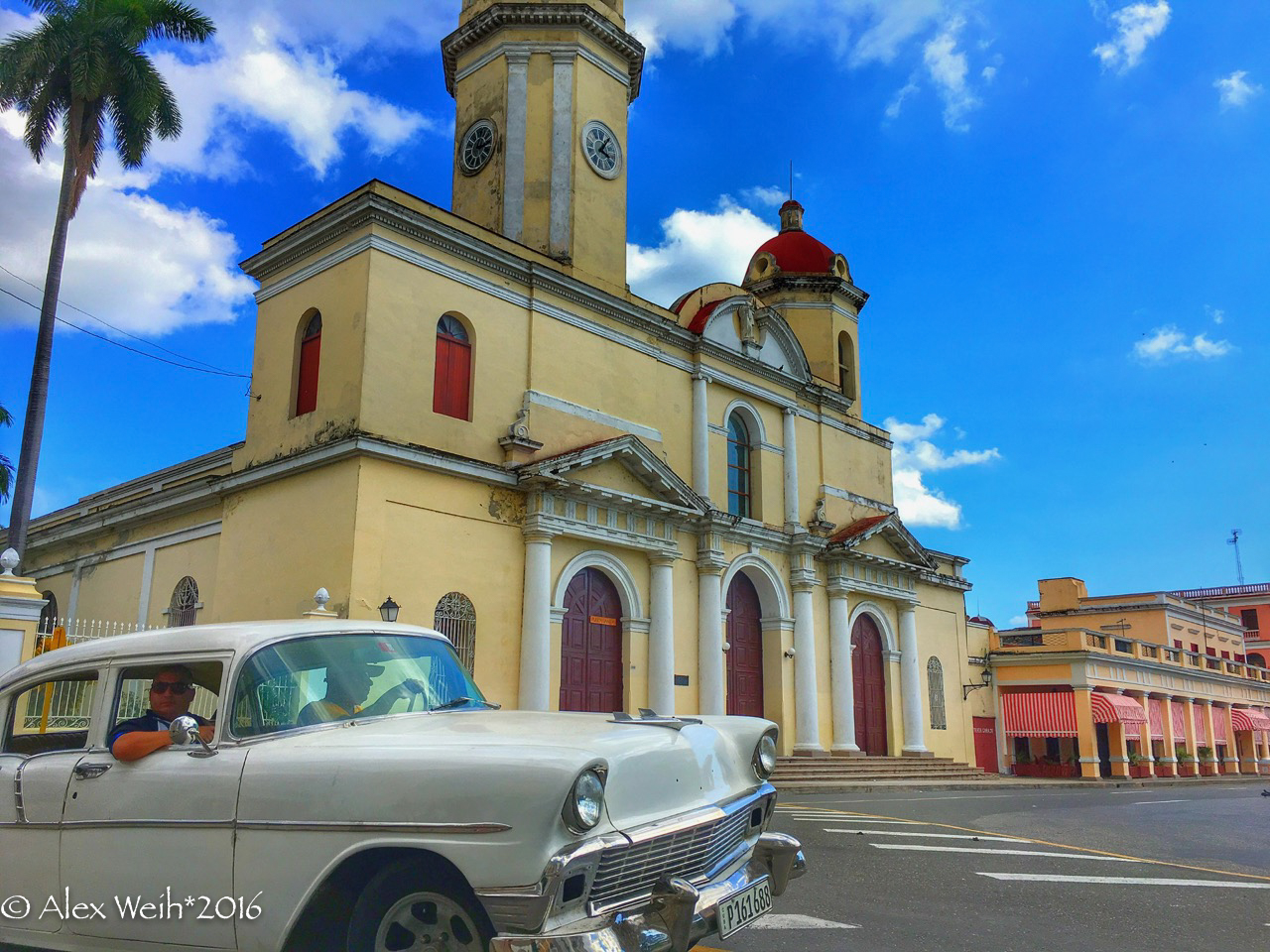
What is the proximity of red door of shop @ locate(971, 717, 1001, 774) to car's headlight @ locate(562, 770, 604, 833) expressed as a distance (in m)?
27.5

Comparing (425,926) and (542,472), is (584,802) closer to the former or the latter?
(425,926)

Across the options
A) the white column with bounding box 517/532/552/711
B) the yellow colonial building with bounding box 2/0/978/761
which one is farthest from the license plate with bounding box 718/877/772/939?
the white column with bounding box 517/532/552/711

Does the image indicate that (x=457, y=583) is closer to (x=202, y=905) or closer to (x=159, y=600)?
(x=159, y=600)

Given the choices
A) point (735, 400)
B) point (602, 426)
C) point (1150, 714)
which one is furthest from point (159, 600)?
point (1150, 714)

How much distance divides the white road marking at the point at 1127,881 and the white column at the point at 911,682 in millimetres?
18366

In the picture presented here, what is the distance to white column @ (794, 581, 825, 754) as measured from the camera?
2177 cm

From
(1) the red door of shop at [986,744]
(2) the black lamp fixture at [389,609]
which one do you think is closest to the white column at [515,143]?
(2) the black lamp fixture at [389,609]

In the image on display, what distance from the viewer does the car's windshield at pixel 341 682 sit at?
4.05m

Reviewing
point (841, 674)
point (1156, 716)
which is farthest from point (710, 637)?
point (1156, 716)

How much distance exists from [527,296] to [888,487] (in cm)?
1327

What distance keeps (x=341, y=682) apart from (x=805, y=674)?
1881 centimetres

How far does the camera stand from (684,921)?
3.36 metres

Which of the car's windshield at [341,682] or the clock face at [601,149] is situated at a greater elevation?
the clock face at [601,149]
